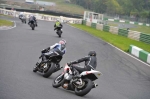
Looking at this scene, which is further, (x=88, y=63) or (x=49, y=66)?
(x=49, y=66)

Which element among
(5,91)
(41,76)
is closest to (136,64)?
(41,76)

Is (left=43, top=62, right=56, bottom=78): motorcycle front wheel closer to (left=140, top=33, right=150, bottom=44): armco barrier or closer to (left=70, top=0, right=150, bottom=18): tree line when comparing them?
(left=140, top=33, right=150, bottom=44): armco barrier

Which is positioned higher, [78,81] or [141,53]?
[78,81]

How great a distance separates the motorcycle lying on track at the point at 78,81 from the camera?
9258 millimetres

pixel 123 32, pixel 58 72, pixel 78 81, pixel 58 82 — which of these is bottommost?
pixel 123 32

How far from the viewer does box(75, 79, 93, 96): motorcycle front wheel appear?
9.20m

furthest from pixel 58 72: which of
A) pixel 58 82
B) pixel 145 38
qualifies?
pixel 145 38

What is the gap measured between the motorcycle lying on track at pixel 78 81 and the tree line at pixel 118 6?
65.3m

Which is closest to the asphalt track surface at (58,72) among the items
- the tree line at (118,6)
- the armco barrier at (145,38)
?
the armco barrier at (145,38)

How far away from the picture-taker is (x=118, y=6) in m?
85.8

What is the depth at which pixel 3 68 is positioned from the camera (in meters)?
Result: 12.0

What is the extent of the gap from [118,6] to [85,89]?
77.9 metres

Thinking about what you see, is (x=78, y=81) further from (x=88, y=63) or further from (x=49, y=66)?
(x=49, y=66)

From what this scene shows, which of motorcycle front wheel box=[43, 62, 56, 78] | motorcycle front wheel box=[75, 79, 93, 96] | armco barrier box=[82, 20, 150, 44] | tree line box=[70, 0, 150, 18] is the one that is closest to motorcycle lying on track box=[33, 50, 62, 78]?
motorcycle front wheel box=[43, 62, 56, 78]
